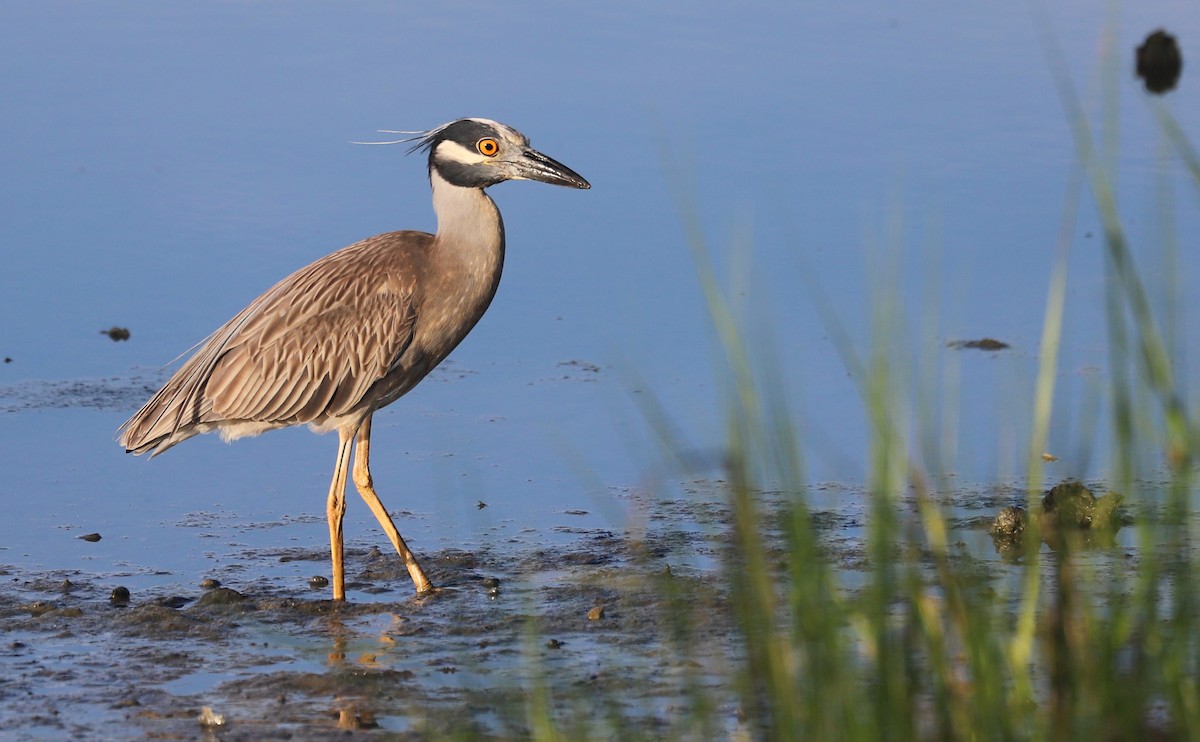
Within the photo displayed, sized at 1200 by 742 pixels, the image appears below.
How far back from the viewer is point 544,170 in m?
7.70

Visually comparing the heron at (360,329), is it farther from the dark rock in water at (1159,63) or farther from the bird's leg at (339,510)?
the dark rock in water at (1159,63)

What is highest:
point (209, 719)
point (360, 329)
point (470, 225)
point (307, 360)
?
point (470, 225)

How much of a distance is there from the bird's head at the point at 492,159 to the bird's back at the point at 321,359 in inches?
15.2

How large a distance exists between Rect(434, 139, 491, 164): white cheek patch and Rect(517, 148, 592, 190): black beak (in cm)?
17

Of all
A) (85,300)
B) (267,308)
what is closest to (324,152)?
(85,300)

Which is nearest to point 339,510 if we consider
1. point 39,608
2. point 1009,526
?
point 39,608

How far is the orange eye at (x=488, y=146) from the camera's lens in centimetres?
765

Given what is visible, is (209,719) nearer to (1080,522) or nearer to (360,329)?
(360,329)

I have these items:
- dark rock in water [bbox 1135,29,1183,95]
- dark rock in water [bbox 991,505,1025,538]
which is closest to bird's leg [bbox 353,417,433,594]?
dark rock in water [bbox 991,505,1025,538]

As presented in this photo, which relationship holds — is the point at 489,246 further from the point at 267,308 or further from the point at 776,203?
the point at 776,203

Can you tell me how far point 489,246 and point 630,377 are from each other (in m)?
1.39

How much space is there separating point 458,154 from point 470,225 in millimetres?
345

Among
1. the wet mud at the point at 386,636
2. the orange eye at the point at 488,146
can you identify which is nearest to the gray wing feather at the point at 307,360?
the orange eye at the point at 488,146

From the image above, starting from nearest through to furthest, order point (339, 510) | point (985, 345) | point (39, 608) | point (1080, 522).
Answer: point (39, 608)
point (1080, 522)
point (339, 510)
point (985, 345)
